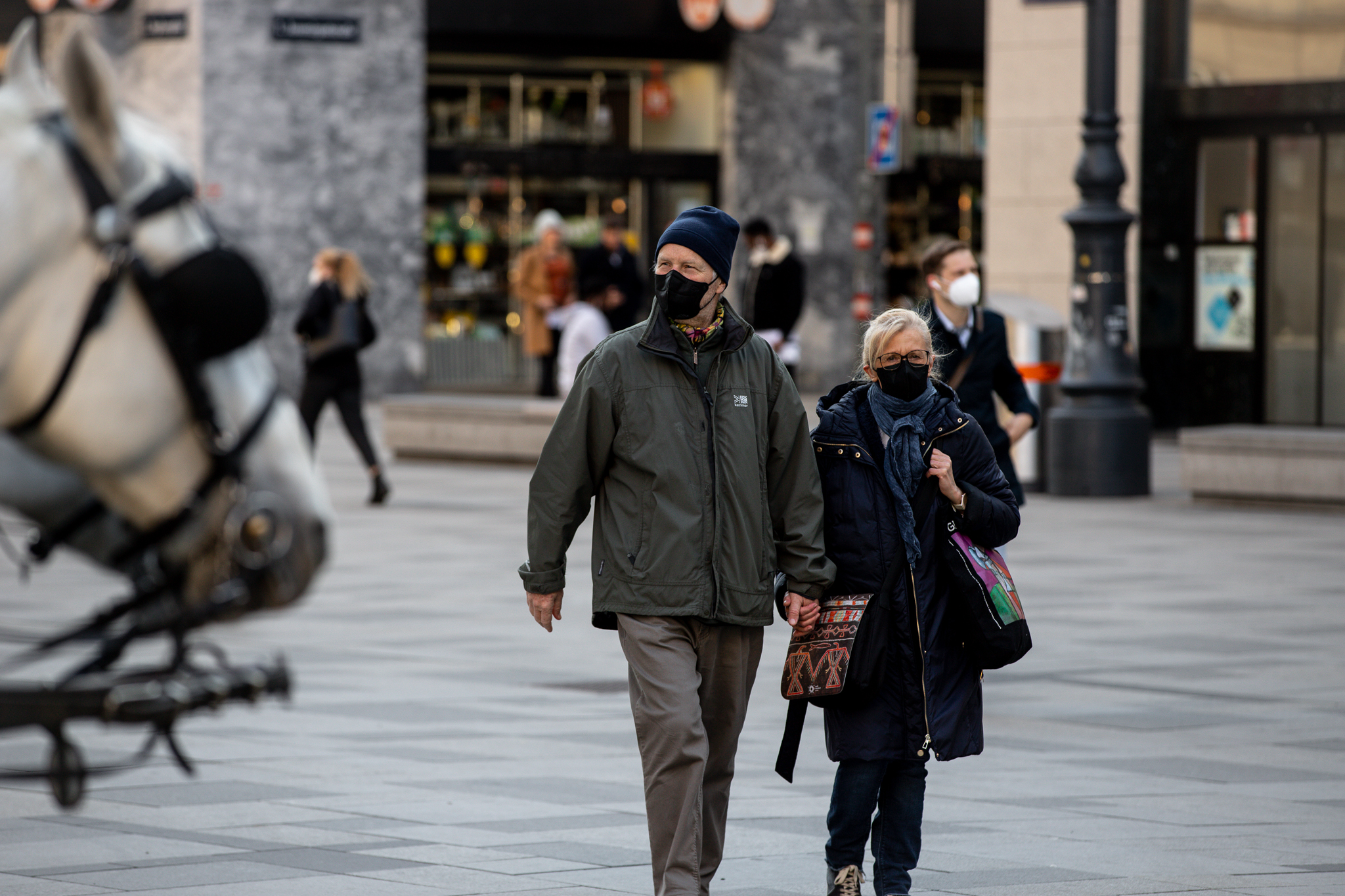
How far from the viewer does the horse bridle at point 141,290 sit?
7.76 feet

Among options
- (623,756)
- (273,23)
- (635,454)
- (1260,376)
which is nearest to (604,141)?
(273,23)

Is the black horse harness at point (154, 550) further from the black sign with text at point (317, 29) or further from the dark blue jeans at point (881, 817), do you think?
the black sign with text at point (317, 29)

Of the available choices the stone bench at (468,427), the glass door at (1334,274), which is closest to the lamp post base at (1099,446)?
the stone bench at (468,427)

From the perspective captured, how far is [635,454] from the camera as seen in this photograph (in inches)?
202

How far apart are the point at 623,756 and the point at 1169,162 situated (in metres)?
16.4

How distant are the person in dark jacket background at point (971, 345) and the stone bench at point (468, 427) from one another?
1008 cm

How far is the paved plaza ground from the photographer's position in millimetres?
5691

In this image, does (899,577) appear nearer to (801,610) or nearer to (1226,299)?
(801,610)

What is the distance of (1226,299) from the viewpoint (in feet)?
72.0

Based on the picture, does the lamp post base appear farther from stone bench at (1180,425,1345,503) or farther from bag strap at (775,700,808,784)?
bag strap at (775,700,808,784)

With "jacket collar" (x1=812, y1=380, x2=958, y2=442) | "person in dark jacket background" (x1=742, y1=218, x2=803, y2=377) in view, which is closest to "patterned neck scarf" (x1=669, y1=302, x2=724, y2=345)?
"jacket collar" (x1=812, y1=380, x2=958, y2=442)

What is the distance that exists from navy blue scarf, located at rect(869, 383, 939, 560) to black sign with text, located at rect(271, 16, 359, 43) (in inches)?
849

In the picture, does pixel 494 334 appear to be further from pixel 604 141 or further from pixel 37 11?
pixel 37 11

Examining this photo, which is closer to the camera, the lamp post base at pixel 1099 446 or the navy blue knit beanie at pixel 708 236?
the navy blue knit beanie at pixel 708 236
